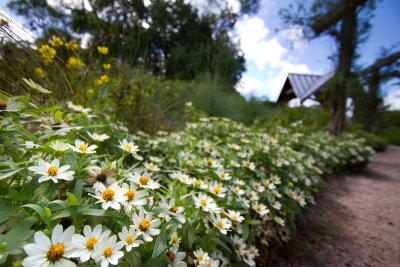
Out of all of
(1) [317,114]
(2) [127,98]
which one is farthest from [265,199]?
(1) [317,114]

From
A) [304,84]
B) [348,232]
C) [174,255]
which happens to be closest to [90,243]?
[174,255]

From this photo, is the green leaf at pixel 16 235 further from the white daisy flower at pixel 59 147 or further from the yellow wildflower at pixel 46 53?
the yellow wildflower at pixel 46 53

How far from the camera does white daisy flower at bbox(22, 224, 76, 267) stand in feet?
1.38

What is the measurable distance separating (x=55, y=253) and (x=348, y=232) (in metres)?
1.74

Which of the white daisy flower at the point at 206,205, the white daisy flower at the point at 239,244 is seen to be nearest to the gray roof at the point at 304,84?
the white daisy flower at the point at 239,244

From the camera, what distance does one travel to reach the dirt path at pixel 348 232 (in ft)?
3.87

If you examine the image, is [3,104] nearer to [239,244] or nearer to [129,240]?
[129,240]

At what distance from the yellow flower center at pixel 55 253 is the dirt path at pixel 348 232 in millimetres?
1115

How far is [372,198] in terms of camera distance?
232 centimetres

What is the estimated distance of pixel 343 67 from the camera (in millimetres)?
5246

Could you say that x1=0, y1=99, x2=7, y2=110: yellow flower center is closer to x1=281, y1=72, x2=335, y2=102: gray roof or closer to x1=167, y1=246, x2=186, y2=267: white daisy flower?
x1=167, y1=246, x2=186, y2=267: white daisy flower

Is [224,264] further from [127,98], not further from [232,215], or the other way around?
[127,98]

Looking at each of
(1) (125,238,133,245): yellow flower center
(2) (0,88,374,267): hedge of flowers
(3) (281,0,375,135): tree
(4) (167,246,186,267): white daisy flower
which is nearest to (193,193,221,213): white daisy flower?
(2) (0,88,374,267): hedge of flowers

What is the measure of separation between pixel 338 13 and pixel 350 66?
4.29 ft
